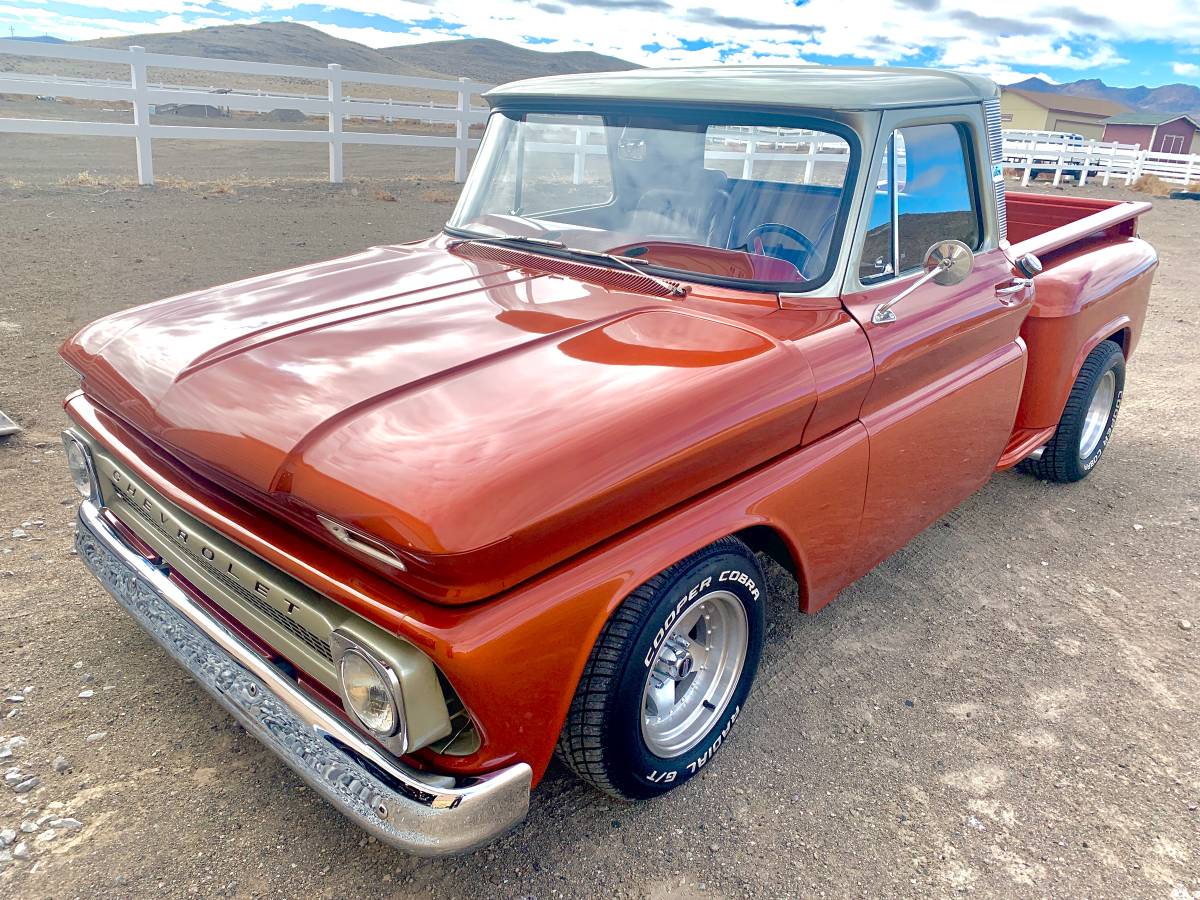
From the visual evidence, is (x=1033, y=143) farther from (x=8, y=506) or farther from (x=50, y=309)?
(x=8, y=506)

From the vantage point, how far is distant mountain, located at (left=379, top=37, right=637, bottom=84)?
159750 mm

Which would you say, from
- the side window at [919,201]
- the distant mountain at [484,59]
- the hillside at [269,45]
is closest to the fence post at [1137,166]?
the side window at [919,201]

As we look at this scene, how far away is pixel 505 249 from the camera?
124 inches

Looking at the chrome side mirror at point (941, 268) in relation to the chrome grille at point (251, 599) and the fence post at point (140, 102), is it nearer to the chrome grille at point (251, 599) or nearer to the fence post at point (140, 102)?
the chrome grille at point (251, 599)

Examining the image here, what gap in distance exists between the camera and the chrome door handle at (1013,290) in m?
3.29

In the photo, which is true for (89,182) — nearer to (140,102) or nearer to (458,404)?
(140,102)

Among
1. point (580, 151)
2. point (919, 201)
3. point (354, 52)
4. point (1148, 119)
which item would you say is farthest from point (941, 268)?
point (354, 52)

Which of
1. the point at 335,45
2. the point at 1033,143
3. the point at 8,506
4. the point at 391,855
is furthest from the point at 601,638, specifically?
the point at 335,45

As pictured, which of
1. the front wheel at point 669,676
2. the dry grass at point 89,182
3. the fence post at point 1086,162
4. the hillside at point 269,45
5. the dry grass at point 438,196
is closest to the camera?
the front wheel at point 669,676

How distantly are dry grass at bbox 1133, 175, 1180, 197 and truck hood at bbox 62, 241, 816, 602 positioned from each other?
24.0 meters

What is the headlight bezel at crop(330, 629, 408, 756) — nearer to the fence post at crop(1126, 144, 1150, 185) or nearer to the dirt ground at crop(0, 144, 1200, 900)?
the dirt ground at crop(0, 144, 1200, 900)

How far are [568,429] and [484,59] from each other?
18995 centimetres

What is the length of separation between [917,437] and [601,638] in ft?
4.80

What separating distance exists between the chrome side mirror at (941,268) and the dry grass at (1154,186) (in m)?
23.1
